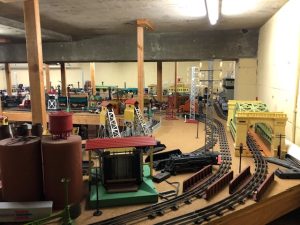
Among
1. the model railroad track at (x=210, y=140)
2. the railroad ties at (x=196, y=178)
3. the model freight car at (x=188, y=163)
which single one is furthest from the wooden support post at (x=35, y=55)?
the model railroad track at (x=210, y=140)

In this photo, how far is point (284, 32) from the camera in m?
7.19

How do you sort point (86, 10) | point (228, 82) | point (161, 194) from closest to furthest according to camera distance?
point (161, 194), point (86, 10), point (228, 82)

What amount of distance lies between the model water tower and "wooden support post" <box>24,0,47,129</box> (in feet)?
7.73

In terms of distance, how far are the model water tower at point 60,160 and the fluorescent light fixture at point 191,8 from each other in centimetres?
503

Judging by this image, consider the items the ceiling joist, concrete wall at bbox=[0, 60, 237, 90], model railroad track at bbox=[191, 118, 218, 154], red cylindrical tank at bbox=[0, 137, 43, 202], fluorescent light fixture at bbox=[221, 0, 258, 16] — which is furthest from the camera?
concrete wall at bbox=[0, 60, 237, 90]

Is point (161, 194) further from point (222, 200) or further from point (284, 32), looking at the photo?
point (284, 32)

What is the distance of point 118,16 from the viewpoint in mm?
8648

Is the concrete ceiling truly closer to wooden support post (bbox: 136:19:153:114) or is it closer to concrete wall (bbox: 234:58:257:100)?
wooden support post (bbox: 136:19:153:114)

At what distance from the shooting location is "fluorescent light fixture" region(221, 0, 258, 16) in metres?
6.98

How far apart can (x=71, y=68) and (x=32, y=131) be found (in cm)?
2422

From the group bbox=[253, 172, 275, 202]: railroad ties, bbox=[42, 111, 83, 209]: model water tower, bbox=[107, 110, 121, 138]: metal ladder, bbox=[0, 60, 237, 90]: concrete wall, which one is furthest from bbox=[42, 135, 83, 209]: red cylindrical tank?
bbox=[0, 60, 237, 90]: concrete wall

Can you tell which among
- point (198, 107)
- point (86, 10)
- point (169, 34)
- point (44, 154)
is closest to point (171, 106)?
point (198, 107)

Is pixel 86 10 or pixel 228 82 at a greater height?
pixel 86 10

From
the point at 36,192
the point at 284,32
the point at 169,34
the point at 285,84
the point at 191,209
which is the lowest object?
the point at 191,209
